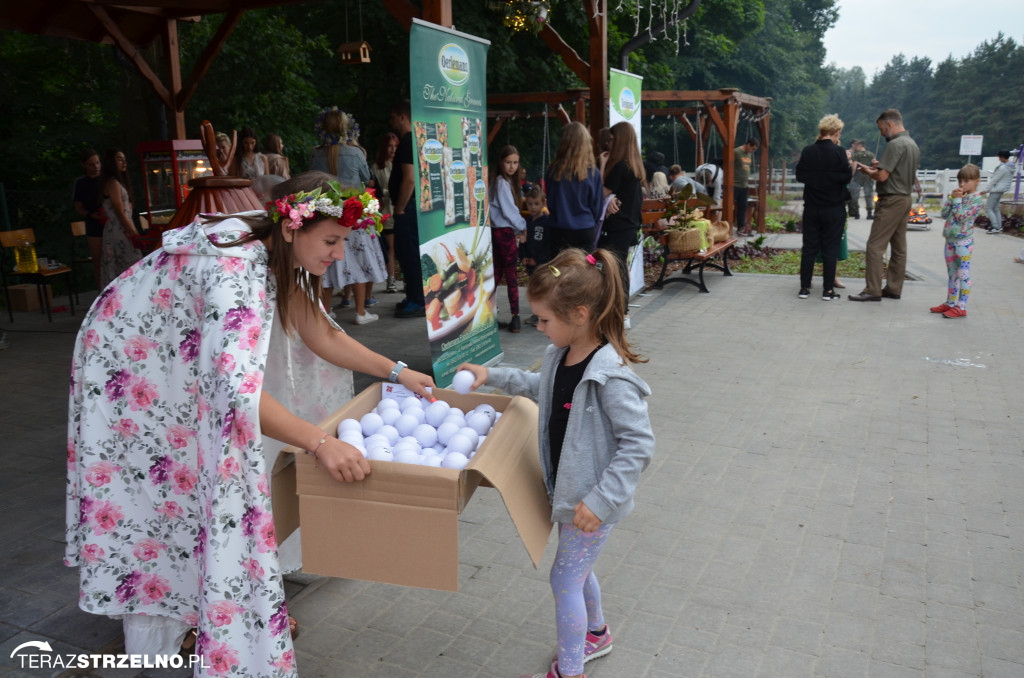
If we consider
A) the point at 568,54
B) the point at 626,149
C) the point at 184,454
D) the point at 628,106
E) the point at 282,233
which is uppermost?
the point at 568,54

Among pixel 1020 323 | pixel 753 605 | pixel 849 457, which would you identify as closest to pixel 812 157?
pixel 1020 323

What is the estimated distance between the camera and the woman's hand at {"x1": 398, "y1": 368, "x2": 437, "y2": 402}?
294cm

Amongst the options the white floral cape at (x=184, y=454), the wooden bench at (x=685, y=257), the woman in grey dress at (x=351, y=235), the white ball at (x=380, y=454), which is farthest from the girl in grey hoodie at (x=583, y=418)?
the wooden bench at (x=685, y=257)

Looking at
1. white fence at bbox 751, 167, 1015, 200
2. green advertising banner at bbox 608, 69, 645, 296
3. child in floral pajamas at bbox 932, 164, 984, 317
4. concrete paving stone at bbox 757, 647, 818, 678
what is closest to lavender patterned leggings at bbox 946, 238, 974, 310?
child in floral pajamas at bbox 932, 164, 984, 317

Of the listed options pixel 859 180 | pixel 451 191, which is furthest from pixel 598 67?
pixel 859 180

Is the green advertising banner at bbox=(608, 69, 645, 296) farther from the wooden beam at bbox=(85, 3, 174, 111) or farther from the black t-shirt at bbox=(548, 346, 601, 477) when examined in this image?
the black t-shirt at bbox=(548, 346, 601, 477)

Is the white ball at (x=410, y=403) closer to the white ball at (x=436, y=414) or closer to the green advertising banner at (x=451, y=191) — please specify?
the white ball at (x=436, y=414)

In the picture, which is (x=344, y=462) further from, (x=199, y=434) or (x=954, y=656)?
(x=954, y=656)

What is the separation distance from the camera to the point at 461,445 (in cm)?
259

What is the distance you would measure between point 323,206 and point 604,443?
1139 mm

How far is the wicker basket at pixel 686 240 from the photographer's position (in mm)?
10172

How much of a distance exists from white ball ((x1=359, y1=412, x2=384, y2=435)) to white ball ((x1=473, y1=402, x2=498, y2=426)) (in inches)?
13.7

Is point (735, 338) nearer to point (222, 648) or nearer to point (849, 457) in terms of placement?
point (849, 457)

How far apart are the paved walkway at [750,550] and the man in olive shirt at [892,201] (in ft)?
8.62
